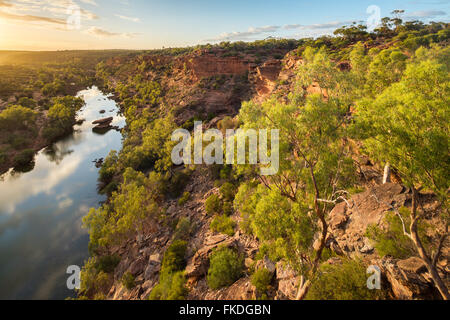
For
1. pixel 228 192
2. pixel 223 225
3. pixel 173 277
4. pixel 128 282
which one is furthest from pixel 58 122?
pixel 173 277

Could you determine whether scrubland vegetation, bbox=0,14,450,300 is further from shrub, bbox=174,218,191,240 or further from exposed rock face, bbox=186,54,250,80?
exposed rock face, bbox=186,54,250,80

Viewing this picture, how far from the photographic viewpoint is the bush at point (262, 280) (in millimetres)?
11366

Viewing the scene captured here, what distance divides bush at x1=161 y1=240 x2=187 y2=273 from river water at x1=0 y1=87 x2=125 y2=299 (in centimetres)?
1016

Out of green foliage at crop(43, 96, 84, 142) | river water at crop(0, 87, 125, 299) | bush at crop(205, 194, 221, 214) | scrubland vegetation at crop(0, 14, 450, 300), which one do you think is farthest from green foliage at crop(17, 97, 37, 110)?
bush at crop(205, 194, 221, 214)

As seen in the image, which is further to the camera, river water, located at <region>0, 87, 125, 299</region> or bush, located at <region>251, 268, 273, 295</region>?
river water, located at <region>0, 87, 125, 299</region>

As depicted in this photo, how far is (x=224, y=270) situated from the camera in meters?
13.3

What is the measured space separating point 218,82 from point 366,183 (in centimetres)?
5098

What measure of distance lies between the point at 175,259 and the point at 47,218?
880 inches

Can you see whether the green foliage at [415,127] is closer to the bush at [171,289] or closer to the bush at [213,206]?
the bush at [171,289]

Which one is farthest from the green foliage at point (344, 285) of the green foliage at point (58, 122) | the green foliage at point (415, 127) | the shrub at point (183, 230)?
the green foliage at point (58, 122)

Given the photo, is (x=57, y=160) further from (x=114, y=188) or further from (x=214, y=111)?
(x=214, y=111)

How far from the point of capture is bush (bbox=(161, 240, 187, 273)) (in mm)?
15850

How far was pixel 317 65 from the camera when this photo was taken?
38.3ft
